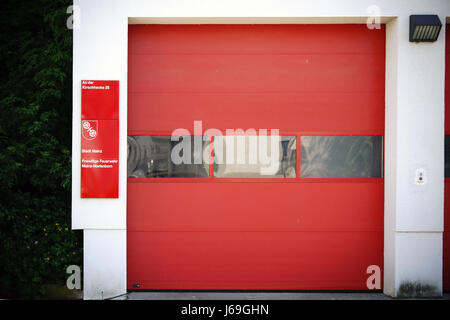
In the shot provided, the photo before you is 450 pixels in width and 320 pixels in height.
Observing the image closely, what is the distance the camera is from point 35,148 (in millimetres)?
5316

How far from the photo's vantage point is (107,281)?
4734mm

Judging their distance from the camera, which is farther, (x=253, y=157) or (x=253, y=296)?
(x=253, y=157)

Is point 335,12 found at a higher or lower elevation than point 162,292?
higher

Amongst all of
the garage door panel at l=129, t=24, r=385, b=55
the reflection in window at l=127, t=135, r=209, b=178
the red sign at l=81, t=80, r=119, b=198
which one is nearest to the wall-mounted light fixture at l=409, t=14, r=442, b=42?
the garage door panel at l=129, t=24, r=385, b=55

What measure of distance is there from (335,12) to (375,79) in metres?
1.08

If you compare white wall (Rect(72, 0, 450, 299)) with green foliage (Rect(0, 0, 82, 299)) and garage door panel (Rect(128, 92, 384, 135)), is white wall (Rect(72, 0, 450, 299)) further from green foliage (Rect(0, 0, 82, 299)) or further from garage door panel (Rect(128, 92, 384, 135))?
green foliage (Rect(0, 0, 82, 299))

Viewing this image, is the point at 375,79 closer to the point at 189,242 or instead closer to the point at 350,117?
the point at 350,117

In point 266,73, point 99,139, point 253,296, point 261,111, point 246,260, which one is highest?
point 266,73

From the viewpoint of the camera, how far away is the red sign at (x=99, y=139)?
468cm

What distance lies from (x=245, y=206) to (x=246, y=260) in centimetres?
74

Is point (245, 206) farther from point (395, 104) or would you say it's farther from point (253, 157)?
point (395, 104)

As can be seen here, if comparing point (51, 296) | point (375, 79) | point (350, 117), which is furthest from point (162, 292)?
point (375, 79)

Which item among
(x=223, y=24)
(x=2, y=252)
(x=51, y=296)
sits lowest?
(x=51, y=296)

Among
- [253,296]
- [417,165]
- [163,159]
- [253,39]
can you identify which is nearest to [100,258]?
[163,159]
